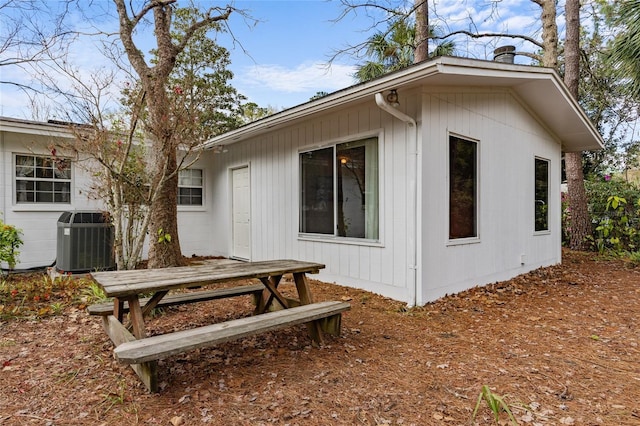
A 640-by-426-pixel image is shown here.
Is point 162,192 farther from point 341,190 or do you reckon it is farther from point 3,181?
point 3,181

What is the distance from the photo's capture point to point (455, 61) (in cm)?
399

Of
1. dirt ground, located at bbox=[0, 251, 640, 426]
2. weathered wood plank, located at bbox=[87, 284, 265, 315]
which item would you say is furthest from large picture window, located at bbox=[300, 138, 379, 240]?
weathered wood plank, located at bbox=[87, 284, 265, 315]

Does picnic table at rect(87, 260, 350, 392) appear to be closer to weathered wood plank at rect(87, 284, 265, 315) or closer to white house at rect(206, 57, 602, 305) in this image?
weathered wood plank at rect(87, 284, 265, 315)

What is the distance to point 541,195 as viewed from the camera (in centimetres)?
734

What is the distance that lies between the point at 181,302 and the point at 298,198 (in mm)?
3273

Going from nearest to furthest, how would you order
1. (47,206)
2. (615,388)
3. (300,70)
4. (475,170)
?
(615,388), (475,170), (47,206), (300,70)

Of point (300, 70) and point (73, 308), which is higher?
point (300, 70)

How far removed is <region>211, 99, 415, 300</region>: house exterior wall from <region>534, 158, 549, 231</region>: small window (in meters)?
3.91

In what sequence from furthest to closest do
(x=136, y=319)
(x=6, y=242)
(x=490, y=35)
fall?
(x=490, y=35) < (x=6, y=242) < (x=136, y=319)

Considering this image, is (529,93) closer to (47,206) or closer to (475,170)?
(475,170)

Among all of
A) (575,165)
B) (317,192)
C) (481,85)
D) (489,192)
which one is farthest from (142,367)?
(575,165)

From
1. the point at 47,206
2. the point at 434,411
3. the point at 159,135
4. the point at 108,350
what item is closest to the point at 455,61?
the point at 434,411

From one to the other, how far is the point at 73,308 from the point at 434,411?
4.33m

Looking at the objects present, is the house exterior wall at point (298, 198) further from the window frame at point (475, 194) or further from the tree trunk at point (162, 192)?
the tree trunk at point (162, 192)
